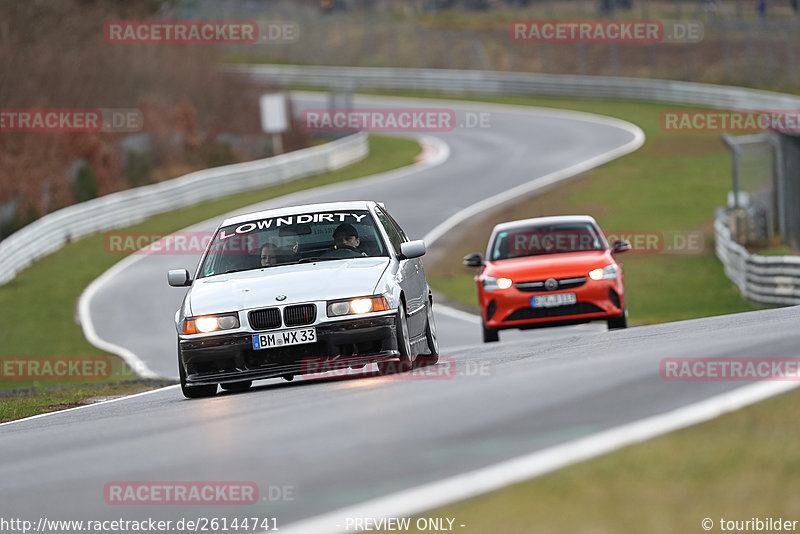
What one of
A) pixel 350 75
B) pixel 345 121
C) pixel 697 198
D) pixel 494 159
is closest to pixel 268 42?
pixel 350 75

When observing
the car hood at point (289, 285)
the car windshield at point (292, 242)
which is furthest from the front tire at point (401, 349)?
the car windshield at point (292, 242)

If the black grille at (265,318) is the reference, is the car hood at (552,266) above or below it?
below

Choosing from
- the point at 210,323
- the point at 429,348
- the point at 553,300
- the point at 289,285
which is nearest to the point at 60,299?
the point at 553,300

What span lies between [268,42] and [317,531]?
7088 centimetres

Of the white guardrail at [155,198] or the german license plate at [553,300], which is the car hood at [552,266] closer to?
the german license plate at [553,300]

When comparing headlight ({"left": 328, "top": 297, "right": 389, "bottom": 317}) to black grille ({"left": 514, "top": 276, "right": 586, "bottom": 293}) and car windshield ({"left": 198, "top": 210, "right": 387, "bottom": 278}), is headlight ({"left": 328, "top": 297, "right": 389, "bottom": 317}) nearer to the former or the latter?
car windshield ({"left": 198, "top": 210, "right": 387, "bottom": 278})

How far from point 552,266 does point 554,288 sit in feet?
1.06

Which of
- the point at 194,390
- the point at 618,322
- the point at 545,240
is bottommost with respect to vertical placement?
the point at 618,322

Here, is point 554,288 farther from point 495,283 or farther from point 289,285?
point 289,285

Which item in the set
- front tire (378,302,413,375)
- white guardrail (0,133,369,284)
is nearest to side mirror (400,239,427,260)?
front tire (378,302,413,375)

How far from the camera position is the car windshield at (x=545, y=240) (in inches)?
643

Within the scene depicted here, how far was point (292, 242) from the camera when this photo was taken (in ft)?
36.9

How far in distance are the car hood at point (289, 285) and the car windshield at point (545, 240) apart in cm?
584

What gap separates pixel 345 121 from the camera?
169ft
